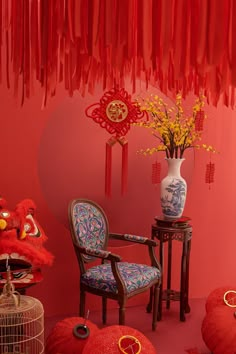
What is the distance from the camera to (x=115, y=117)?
3.63 m

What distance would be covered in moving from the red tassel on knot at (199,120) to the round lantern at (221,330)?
1.40m

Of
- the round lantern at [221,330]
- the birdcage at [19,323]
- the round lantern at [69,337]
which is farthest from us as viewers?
the round lantern at [221,330]

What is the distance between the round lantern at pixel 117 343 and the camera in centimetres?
240

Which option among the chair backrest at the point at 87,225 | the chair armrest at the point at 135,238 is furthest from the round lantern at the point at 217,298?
the chair backrest at the point at 87,225

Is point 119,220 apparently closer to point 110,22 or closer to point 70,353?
point 70,353

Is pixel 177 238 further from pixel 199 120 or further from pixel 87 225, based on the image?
pixel 199 120

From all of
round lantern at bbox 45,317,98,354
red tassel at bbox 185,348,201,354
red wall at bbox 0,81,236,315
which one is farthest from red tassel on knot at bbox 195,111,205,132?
round lantern at bbox 45,317,98,354

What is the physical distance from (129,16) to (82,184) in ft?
10.4

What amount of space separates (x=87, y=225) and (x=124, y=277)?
1.67 feet

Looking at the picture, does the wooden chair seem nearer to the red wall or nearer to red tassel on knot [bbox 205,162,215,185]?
the red wall

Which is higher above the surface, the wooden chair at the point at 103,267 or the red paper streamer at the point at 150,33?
the red paper streamer at the point at 150,33

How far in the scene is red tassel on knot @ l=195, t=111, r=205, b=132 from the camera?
12.0 feet

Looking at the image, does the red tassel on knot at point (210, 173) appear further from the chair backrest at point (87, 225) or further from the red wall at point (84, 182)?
the chair backrest at point (87, 225)

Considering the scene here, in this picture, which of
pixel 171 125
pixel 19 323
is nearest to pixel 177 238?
pixel 171 125
